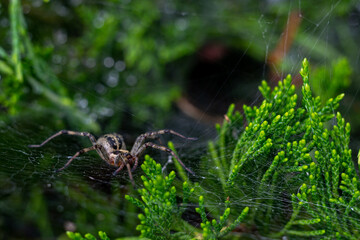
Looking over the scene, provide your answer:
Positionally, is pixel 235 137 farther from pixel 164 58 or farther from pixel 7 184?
pixel 164 58

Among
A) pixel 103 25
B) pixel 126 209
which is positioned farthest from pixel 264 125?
pixel 103 25

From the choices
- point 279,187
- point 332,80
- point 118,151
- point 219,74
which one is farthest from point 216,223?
point 219,74

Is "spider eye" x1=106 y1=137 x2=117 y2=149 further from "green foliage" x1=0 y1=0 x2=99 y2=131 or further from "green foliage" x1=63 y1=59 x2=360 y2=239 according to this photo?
"green foliage" x1=63 y1=59 x2=360 y2=239

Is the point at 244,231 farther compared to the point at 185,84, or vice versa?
the point at 185,84

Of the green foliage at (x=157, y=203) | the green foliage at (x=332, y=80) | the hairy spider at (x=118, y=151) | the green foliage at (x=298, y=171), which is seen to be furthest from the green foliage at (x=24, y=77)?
the green foliage at (x=332, y=80)

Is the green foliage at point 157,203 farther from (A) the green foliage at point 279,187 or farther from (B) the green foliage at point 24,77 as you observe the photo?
(B) the green foliage at point 24,77

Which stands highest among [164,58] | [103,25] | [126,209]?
[103,25]

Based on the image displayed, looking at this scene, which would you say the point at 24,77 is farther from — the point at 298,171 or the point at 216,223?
the point at 298,171

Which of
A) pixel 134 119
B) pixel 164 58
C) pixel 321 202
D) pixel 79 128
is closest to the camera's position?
pixel 321 202
